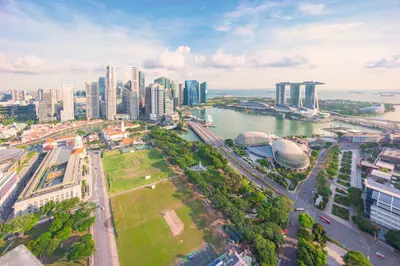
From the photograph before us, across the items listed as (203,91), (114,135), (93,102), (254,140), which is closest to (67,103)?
(93,102)

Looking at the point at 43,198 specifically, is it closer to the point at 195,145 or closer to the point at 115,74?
the point at 195,145

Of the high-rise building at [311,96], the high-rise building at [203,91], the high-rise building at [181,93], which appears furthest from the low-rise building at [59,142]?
the high-rise building at [311,96]

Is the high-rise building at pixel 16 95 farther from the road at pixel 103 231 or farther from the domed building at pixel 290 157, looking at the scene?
the domed building at pixel 290 157

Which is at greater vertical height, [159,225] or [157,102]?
[157,102]

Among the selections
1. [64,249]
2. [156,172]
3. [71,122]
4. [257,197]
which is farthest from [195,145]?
[71,122]

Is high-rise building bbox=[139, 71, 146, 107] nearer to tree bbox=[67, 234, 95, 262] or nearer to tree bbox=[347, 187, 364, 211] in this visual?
tree bbox=[67, 234, 95, 262]

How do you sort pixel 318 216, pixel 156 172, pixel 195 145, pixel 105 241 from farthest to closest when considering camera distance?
pixel 195 145 < pixel 156 172 < pixel 318 216 < pixel 105 241

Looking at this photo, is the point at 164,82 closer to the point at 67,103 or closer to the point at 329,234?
the point at 67,103
